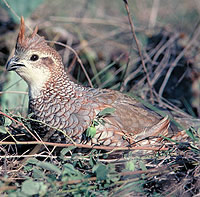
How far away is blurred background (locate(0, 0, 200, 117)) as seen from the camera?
199 inches

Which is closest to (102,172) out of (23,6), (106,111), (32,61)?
(106,111)

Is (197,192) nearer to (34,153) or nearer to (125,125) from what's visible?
(125,125)

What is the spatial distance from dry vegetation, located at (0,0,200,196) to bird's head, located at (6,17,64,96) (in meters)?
0.38

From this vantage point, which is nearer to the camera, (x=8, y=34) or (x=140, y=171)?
(x=140, y=171)

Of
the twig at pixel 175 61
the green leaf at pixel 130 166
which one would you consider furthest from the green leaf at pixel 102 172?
the twig at pixel 175 61

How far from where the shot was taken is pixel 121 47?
264 inches

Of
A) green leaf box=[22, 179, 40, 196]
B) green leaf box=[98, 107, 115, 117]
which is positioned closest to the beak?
green leaf box=[98, 107, 115, 117]

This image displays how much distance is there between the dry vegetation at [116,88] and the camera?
2.71 meters

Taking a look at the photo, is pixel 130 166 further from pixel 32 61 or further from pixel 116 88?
pixel 116 88

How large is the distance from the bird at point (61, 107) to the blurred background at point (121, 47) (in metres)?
0.79

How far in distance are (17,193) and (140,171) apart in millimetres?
1029

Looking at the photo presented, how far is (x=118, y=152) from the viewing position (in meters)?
3.30

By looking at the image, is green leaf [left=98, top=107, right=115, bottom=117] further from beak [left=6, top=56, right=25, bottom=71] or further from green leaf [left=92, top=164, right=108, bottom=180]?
beak [left=6, top=56, right=25, bottom=71]

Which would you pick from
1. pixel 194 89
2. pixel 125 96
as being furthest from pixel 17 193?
pixel 194 89
